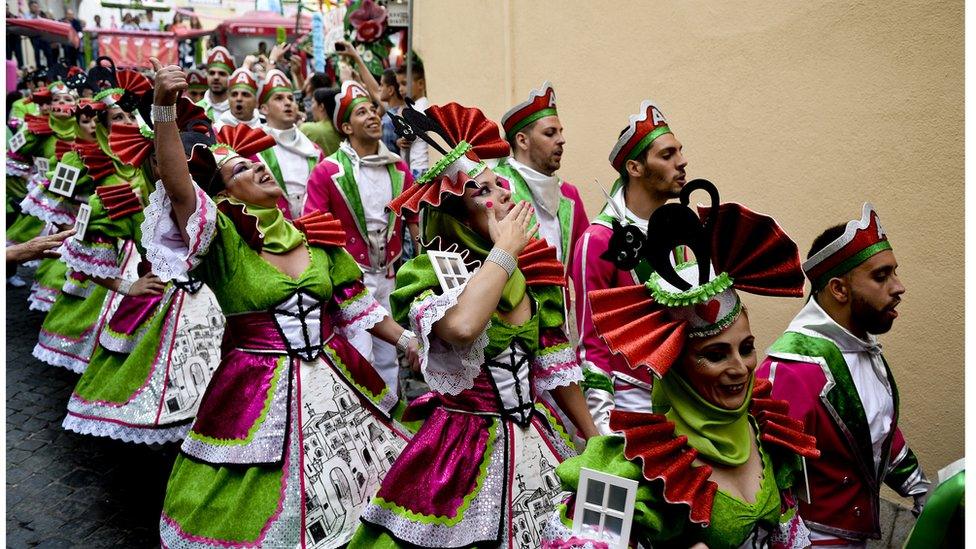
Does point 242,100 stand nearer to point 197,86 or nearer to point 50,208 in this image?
point 50,208

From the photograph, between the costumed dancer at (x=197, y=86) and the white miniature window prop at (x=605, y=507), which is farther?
the costumed dancer at (x=197, y=86)

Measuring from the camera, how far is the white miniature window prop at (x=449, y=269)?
135 inches

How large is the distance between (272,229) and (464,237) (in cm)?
106

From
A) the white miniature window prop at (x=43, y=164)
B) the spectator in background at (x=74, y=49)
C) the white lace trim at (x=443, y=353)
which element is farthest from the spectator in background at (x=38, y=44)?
the white lace trim at (x=443, y=353)

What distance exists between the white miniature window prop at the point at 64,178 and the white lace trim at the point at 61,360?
1.30 metres

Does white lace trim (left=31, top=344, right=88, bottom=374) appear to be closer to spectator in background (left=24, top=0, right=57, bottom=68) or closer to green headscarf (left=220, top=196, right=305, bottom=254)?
green headscarf (left=220, top=196, right=305, bottom=254)

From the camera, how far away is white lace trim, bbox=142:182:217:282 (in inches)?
157

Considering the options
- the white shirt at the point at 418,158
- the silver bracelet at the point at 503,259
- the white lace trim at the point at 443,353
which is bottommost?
the white shirt at the point at 418,158

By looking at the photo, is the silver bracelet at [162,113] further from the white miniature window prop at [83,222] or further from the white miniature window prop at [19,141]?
the white miniature window prop at [19,141]

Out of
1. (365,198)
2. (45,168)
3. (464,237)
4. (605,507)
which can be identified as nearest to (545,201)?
(365,198)

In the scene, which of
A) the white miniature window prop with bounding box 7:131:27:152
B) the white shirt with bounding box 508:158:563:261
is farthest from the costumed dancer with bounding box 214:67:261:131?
the white shirt with bounding box 508:158:563:261

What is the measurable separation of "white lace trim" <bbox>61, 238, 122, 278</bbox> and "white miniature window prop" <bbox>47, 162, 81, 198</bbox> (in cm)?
179

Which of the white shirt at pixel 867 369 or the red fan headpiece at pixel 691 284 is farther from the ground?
the red fan headpiece at pixel 691 284

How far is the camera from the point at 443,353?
11.4ft
